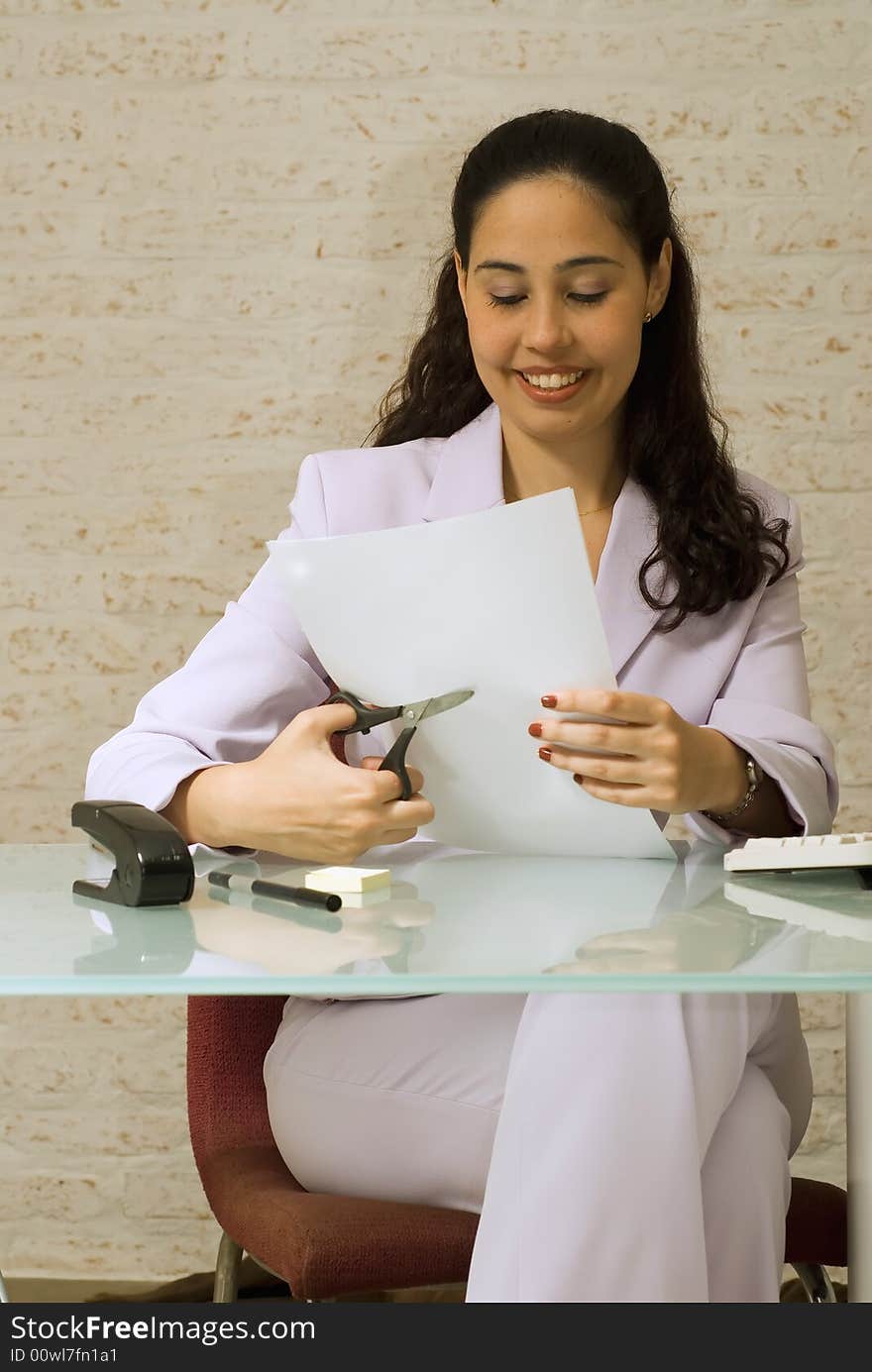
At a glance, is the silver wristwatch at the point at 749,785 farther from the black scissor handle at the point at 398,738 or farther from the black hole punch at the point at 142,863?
the black hole punch at the point at 142,863

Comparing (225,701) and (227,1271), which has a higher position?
(225,701)

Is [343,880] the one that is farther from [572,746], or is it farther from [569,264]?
[569,264]

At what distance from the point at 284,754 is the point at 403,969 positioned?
0.40 m

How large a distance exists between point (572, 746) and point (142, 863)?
0.35 metres

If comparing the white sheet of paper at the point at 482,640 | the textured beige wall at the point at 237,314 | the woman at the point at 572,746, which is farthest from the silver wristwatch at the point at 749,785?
the textured beige wall at the point at 237,314

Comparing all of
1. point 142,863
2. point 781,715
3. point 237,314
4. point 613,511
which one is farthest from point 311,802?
point 237,314

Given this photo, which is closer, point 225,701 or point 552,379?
point 225,701

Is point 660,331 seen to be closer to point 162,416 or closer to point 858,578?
point 858,578

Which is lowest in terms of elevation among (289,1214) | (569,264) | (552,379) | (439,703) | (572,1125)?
(289,1214)

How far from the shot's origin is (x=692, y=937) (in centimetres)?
89

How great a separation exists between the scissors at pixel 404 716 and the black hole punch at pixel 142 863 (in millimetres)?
187

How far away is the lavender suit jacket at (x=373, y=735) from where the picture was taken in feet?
4.37

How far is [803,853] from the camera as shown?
1.07 meters

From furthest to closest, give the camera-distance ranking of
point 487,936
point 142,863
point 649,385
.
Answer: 1. point 649,385
2. point 142,863
3. point 487,936
